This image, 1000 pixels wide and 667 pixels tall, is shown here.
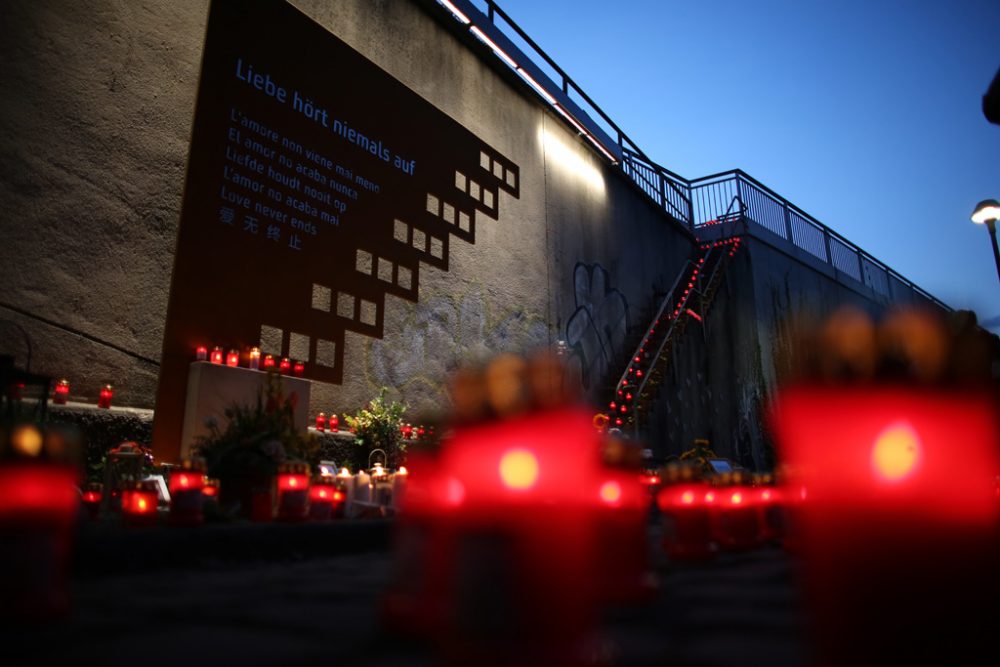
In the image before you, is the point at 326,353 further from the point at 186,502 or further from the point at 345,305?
the point at 186,502

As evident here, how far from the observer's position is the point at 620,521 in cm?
194

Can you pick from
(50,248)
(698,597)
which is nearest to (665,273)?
(50,248)

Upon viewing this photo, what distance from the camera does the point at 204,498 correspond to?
3.52 meters

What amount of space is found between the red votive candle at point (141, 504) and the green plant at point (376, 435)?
3.78m

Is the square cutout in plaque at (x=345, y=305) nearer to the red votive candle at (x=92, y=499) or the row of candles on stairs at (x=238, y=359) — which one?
the row of candles on stairs at (x=238, y=359)

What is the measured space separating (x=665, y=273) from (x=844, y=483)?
14.4m

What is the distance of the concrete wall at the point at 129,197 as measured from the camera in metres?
5.29

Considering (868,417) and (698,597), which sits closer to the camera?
(868,417)

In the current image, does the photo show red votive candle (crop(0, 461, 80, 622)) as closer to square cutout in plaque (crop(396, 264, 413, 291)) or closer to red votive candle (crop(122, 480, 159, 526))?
red votive candle (crop(122, 480, 159, 526))

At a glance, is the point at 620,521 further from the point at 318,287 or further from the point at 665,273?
the point at 665,273

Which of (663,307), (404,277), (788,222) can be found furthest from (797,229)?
(404,277)

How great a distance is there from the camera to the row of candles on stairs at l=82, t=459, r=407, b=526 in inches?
127

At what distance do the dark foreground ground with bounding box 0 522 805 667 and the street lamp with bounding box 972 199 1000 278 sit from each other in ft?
26.0

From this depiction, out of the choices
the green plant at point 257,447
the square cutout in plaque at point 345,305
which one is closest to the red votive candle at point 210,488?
the green plant at point 257,447
